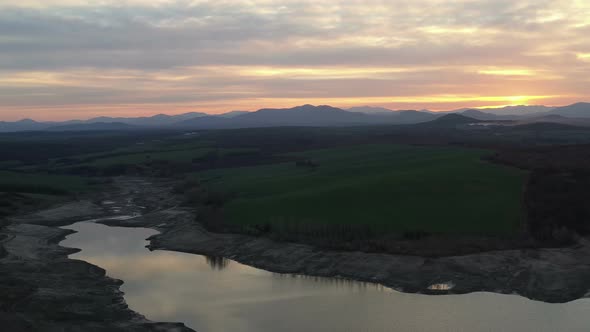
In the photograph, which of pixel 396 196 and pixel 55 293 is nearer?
pixel 55 293

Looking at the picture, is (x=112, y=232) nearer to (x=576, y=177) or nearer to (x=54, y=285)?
(x=54, y=285)

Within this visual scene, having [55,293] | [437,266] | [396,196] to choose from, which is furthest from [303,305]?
[396,196]

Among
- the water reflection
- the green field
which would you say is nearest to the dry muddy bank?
the water reflection

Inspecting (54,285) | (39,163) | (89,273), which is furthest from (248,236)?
(39,163)

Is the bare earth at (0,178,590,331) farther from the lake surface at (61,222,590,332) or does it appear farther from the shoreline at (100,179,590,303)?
the lake surface at (61,222,590,332)

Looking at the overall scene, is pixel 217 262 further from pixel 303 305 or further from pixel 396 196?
Result: pixel 396 196

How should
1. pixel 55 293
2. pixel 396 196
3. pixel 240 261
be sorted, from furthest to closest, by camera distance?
pixel 396 196 → pixel 240 261 → pixel 55 293

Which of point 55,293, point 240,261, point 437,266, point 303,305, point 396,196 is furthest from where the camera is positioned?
point 396,196
